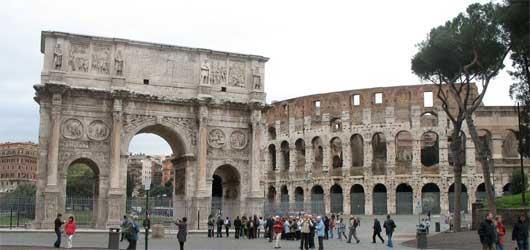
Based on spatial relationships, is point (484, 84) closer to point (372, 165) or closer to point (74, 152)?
point (74, 152)

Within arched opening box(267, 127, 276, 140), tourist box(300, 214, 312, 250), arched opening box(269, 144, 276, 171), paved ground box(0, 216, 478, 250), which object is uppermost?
arched opening box(267, 127, 276, 140)

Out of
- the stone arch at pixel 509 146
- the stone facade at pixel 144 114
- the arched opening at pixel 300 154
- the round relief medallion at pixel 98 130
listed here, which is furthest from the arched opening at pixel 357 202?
the round relief medallion at pixel 98 130

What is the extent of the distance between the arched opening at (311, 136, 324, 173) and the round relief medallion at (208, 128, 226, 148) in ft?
76.4

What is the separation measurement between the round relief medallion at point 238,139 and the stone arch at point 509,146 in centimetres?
2753

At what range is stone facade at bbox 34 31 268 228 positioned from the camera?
27.1 metres

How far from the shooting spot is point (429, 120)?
164 ft

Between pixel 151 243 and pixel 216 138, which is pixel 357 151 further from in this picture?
pixel 151 243

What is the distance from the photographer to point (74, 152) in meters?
27.7

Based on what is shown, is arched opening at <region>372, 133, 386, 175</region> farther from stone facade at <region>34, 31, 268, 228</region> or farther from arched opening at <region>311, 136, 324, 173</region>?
stone facade at <region>34, 31, 268, 228</region>

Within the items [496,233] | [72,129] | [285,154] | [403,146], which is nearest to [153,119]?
[72,129]

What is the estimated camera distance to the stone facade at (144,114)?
2712 cm

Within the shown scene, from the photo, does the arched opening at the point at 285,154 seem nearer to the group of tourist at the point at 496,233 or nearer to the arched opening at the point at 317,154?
the arched opening at the point at 317,154

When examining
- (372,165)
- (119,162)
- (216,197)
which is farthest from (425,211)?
(119,162)

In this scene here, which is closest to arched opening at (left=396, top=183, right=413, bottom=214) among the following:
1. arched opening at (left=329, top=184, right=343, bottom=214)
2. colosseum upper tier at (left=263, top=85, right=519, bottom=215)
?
colosseum upper tier at (left=263, top=85, right=519, bottom=215)
